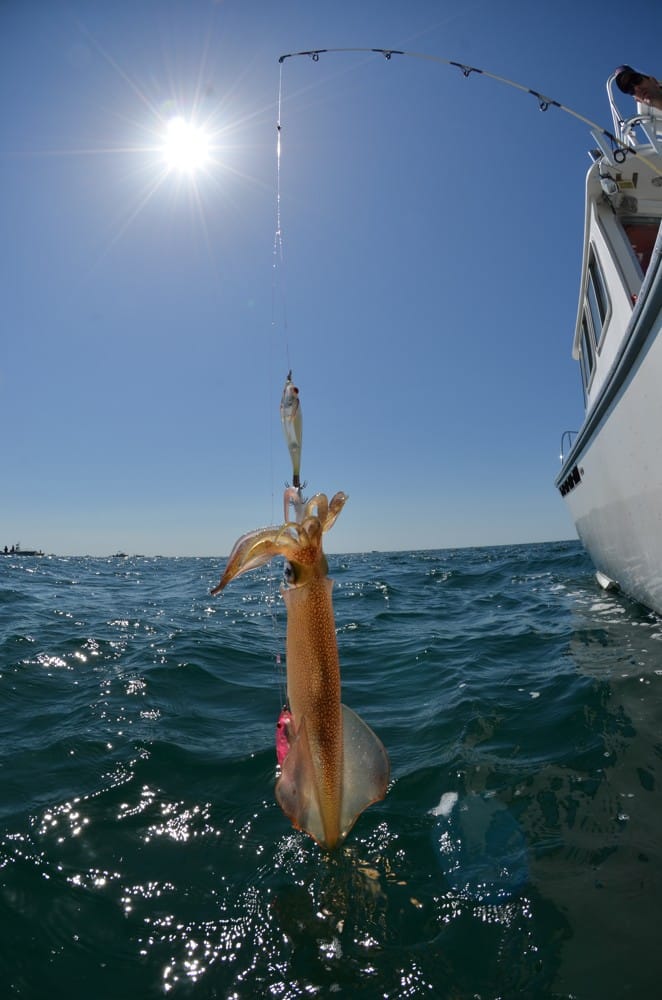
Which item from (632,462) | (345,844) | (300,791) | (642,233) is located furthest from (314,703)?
(642,233)

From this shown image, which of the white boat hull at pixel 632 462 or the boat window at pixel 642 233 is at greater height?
the boat window at pixel 642 233

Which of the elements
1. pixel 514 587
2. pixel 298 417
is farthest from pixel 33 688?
pixel 514 587

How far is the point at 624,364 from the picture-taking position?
6.43 meters

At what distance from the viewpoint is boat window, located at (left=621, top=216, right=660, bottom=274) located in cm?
941

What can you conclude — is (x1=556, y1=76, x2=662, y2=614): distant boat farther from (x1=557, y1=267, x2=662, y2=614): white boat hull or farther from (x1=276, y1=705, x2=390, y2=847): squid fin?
(x1=276, y1=705, x2=390, y2=847): squid fin

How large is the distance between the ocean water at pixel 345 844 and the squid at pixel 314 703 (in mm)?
775

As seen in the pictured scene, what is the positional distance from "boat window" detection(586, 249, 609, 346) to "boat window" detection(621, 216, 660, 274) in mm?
689

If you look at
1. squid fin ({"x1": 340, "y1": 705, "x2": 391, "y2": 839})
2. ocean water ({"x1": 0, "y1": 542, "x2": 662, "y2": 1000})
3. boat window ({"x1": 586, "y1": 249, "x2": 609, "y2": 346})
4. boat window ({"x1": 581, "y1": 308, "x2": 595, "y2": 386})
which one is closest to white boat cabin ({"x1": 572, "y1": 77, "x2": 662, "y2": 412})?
boat window ({"x1": 586, "y1": 249, "x2": 609, "y2": 346})

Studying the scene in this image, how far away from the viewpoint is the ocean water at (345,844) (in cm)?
197

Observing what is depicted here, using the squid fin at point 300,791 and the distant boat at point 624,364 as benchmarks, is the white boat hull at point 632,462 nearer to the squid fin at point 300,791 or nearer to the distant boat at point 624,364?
the distant boat at point 624,364

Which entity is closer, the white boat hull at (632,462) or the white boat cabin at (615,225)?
the white boat hull at (632,462)

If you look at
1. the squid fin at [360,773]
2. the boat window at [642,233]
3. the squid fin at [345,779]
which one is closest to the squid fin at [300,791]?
the squid fin at [345,779]

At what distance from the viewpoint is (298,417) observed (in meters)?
1.68

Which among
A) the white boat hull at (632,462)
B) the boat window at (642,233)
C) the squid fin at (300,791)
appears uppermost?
the boat window at (642,233)
